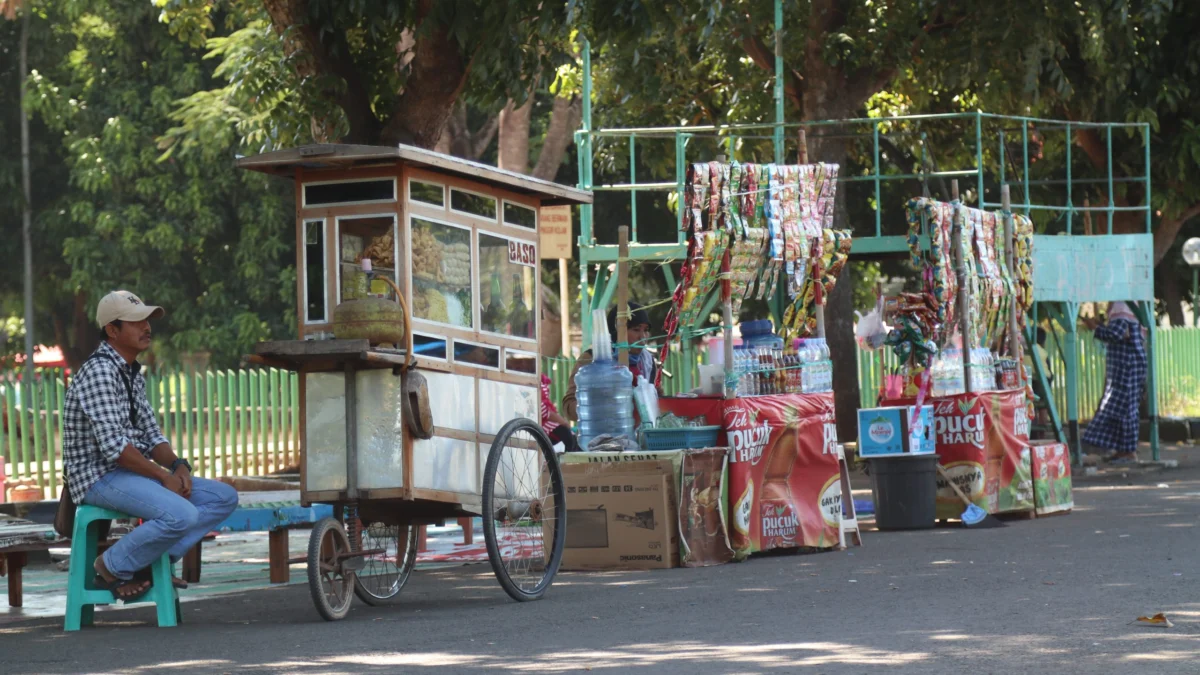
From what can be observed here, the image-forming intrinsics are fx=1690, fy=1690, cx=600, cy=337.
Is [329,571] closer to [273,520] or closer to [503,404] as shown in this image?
[503,404]

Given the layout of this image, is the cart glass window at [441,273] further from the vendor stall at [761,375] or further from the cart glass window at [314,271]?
the vendor stall at [761,375]

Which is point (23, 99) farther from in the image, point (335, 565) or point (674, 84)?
point (335, 565)

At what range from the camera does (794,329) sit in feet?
44.0

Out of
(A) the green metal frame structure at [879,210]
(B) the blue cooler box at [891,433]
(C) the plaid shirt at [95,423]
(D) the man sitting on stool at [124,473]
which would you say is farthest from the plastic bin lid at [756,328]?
(C) the plaid shirt at [95,423]

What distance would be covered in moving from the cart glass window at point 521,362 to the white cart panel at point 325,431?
137cm

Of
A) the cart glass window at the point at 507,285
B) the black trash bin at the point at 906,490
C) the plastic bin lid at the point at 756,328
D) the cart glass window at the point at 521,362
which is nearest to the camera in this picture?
the cart glass window at the point at 507,285

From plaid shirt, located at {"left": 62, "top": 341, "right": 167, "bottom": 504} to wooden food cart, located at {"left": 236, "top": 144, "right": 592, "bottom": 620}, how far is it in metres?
0.89

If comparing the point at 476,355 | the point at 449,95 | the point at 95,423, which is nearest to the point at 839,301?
the point at 449,95

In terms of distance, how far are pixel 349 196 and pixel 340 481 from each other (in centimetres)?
164

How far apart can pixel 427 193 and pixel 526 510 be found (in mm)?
1925

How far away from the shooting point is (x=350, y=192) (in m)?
9.62

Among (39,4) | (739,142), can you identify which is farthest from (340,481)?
(39,4)

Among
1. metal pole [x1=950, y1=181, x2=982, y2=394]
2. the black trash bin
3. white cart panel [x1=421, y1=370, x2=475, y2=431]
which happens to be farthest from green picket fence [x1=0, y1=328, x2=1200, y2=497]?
white cart panel [x1=421, y1=370, x2=475, y2=431]

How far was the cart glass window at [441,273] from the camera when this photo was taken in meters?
9.59
